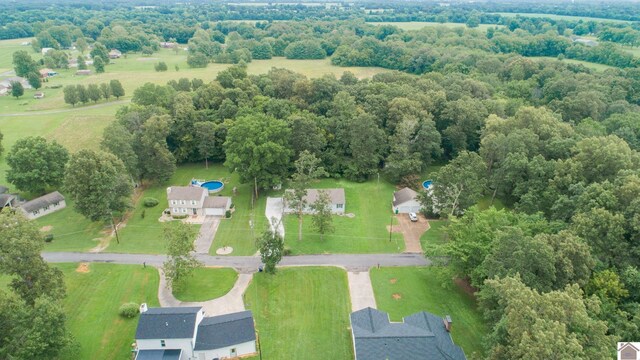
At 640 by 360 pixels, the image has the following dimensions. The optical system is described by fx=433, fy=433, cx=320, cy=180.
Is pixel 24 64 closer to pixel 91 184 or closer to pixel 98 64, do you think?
pixel 98 64

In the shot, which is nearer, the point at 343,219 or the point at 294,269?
the point at 294,269

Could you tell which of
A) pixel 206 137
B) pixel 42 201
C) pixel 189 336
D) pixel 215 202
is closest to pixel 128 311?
pixel 189 336

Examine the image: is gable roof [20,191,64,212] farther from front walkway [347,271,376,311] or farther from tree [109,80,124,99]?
tree [109,80,124,99]

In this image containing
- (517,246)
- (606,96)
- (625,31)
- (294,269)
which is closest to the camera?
(517,246)

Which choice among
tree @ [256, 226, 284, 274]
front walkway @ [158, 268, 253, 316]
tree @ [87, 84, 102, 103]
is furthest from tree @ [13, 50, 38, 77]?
tree @ [256, 226, 284, 274]

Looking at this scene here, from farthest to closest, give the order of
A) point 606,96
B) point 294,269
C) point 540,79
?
point 540,79, point 606,96, point 294,269

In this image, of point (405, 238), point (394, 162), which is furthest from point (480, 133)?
point (405, 238)

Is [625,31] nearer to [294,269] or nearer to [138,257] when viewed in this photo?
[294,269]

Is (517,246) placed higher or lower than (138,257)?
higher

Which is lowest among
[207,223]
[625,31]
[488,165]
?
[207,223]
